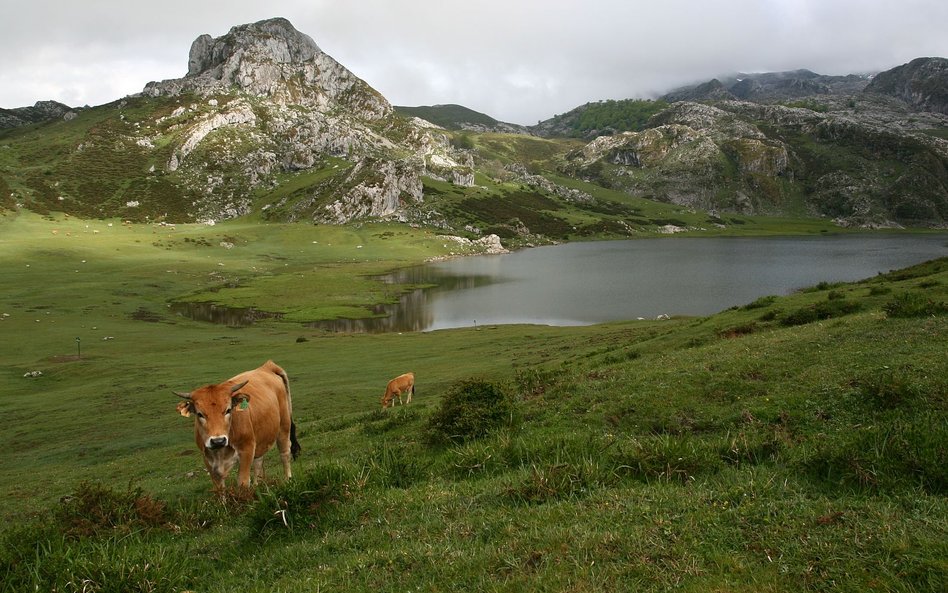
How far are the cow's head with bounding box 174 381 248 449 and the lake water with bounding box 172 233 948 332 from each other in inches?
2622

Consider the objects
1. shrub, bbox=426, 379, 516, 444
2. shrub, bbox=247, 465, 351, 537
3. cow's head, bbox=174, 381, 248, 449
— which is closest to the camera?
shrub, bbox=247, 465, 351, 537

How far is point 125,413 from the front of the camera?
101 feet

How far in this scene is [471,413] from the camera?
13.0 meters

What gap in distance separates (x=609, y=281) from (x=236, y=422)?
11042 cm

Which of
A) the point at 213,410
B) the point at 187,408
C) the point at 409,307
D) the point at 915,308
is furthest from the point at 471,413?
the point at 409,307

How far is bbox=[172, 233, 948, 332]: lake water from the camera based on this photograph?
3275 inches

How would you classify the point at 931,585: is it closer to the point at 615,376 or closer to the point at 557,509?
the point at 557,509

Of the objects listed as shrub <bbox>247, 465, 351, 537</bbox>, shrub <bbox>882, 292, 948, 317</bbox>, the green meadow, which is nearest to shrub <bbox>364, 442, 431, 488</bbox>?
the green meadow

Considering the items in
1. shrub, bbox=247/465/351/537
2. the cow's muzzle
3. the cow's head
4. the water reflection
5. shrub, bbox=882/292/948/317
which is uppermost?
shrub, bbox=882/292/948/317

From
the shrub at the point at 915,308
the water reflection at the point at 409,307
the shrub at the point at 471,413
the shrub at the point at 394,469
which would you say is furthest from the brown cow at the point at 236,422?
the water reflection at the point at 409,307

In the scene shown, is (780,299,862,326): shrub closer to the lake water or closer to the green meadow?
the green meadow

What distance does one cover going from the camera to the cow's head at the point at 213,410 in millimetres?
10539

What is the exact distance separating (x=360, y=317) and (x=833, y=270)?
382 feet

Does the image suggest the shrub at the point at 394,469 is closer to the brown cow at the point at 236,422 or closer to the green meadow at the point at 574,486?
the green meadow at the point at 574,486
